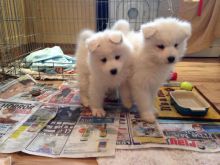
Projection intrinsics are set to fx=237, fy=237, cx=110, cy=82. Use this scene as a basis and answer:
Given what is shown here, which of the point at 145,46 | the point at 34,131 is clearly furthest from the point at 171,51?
the point at 34,131

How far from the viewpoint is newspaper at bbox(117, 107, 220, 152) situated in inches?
44.8

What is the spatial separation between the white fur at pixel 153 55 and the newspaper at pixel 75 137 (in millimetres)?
210

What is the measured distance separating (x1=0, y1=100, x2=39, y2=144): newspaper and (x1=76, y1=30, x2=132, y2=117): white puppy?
1.15 ft

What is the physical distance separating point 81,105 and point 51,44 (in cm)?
177

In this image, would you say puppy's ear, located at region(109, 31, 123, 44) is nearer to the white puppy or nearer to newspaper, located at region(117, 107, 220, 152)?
the white puppy

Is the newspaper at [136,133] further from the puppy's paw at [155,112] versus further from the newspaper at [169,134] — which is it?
the puppy's paw at [155,112]

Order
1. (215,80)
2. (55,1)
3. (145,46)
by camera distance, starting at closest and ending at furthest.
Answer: (145,46) < (215,80) < (55,1)

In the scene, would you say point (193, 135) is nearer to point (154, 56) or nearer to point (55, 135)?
point (154, 56)

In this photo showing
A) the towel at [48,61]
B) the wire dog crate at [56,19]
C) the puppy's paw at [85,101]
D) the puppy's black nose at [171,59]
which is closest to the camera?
the puppy's black nose at [171,59]

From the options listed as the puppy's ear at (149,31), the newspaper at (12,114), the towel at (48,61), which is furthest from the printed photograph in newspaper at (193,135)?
the towel at (48,61)

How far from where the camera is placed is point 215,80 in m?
2.17

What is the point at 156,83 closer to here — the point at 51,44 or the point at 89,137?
the point at 89,137

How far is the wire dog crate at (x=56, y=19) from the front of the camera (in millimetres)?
2434

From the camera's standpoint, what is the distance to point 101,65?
128cm
